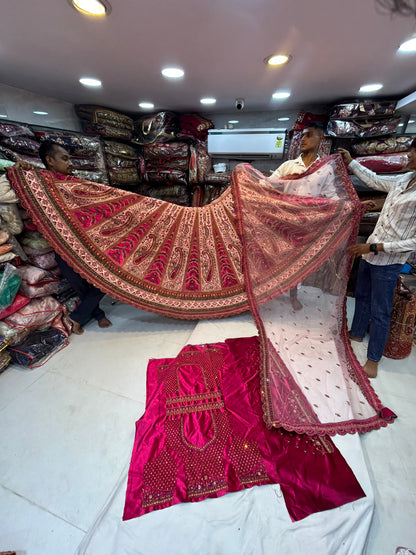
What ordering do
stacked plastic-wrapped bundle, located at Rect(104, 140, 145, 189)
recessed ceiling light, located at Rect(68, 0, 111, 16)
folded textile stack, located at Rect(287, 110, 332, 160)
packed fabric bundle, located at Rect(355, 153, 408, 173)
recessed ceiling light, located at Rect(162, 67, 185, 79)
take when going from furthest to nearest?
stacked plastic-wrapped bundle, located at Rect(104, 140, 145, 189)
folded textile stack, located at Rect(287, 110, 332, 160)
packed fabric bundle, located at Rect(355, 153, 408, 173)
recessed ceiling light, located at Rect(162, 67, 185, 79)
recessed ceiling light, located at Rect(68, 0, 111, 16)

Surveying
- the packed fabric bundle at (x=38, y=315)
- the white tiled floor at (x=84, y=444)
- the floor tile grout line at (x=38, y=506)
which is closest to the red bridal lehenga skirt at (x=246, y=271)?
the white tiled floor at (x=84, y=444)

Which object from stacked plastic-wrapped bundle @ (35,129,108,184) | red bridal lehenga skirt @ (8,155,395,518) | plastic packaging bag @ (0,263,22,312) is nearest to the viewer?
red bridal lehenga skirt @ (8,155,395,518)

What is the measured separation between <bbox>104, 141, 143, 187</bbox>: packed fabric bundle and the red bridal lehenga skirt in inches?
62.7

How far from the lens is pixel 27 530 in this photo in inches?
31.4

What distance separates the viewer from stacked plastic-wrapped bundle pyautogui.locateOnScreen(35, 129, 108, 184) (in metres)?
2.30

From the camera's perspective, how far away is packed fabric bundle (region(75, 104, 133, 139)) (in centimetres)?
251

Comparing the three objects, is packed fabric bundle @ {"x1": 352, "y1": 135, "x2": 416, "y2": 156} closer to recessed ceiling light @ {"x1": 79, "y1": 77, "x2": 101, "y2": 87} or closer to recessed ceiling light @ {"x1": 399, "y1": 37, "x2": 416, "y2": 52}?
recessed ceiling light @ {"x1": 399, "y1": 37, "x2": 416, "y2": 52}

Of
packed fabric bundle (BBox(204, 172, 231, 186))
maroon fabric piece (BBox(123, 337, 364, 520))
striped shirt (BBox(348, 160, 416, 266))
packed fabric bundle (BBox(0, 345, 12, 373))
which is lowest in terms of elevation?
maroon fabric piece (BBox(123, 337, 364, 520))

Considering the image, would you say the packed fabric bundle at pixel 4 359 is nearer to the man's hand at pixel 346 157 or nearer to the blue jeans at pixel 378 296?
the blue jeans at pixel 378 296

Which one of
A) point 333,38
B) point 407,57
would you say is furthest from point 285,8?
point 407,57

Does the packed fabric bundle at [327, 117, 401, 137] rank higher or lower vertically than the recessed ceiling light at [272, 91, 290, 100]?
lower

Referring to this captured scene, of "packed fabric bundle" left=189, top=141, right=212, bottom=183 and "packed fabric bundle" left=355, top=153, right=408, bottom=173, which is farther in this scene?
"packed fabric bundle" left=189, top=141, right=212, bottom=183

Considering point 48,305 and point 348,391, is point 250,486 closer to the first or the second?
point 348,391

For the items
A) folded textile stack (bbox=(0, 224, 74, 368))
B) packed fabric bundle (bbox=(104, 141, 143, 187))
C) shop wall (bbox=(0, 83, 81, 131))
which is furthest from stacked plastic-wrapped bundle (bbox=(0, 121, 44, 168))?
packed fabric bundle (bbox=(104, 141, 143, 187))
